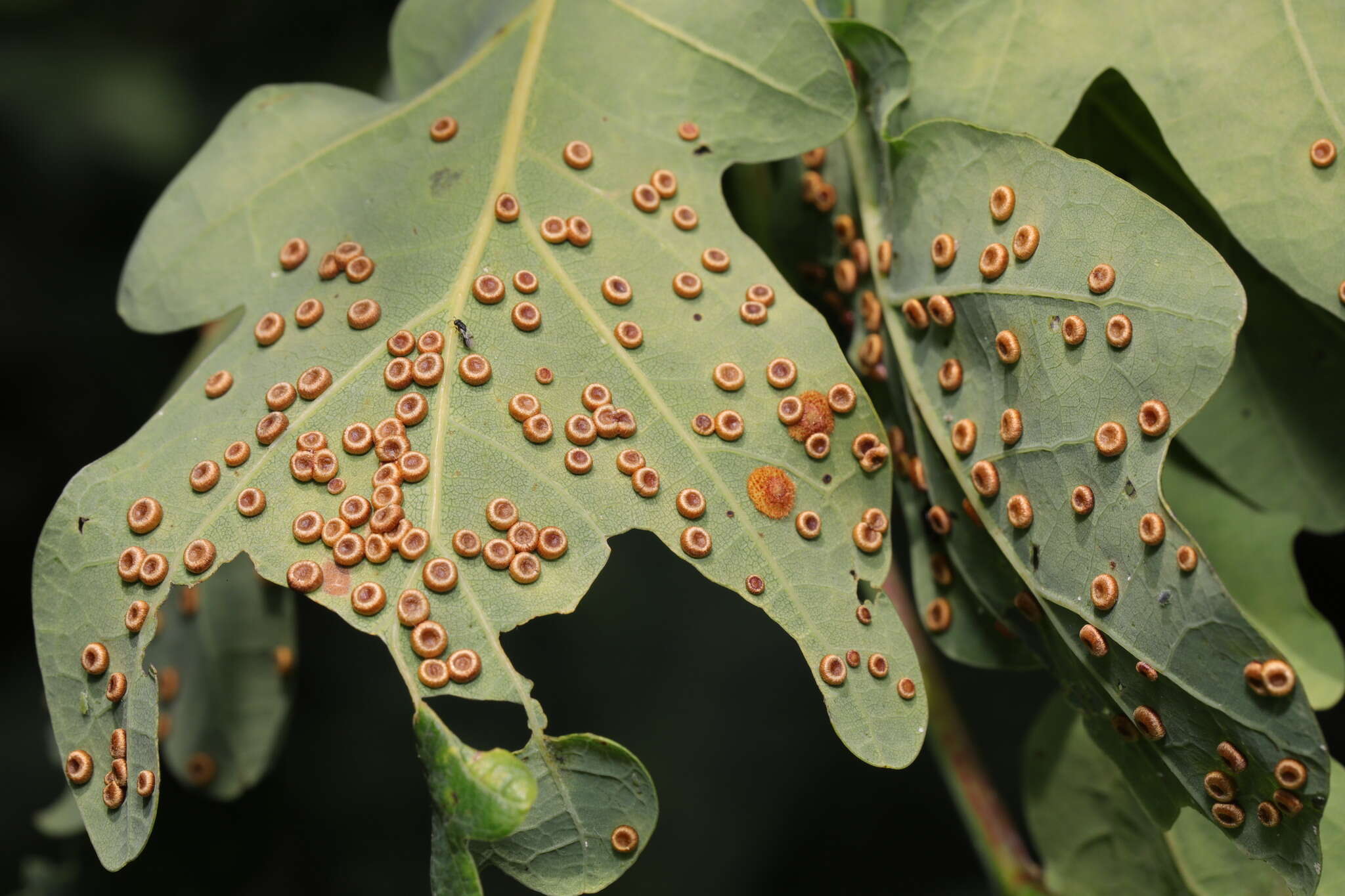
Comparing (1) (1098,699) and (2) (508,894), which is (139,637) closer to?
(1) (1098,699)

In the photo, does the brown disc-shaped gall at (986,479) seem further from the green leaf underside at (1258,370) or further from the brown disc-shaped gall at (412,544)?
the brown disc-shaped gall at (412,544)

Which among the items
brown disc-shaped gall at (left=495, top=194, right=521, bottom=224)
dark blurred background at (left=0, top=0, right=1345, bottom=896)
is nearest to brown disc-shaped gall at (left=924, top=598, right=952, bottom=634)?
brown disc-shaped gall at (left=495, top=194, right=521, bottom=224)

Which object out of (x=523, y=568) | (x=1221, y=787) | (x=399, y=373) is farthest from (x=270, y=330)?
(x=1221, y=787)

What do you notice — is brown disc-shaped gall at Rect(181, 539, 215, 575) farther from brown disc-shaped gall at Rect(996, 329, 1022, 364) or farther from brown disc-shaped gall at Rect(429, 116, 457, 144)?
brown disc-shaped gall at Rect(996, 329, 1022, 364)

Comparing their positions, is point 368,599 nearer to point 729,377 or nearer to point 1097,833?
point 729,377

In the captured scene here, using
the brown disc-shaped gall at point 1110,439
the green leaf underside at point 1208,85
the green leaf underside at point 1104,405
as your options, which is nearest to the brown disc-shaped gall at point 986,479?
the green leaf underside at point 1104,405

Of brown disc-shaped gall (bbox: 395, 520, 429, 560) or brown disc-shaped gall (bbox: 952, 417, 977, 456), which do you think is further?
brown disc-shaped gall (bbox: 952, 417, 977, 456)
